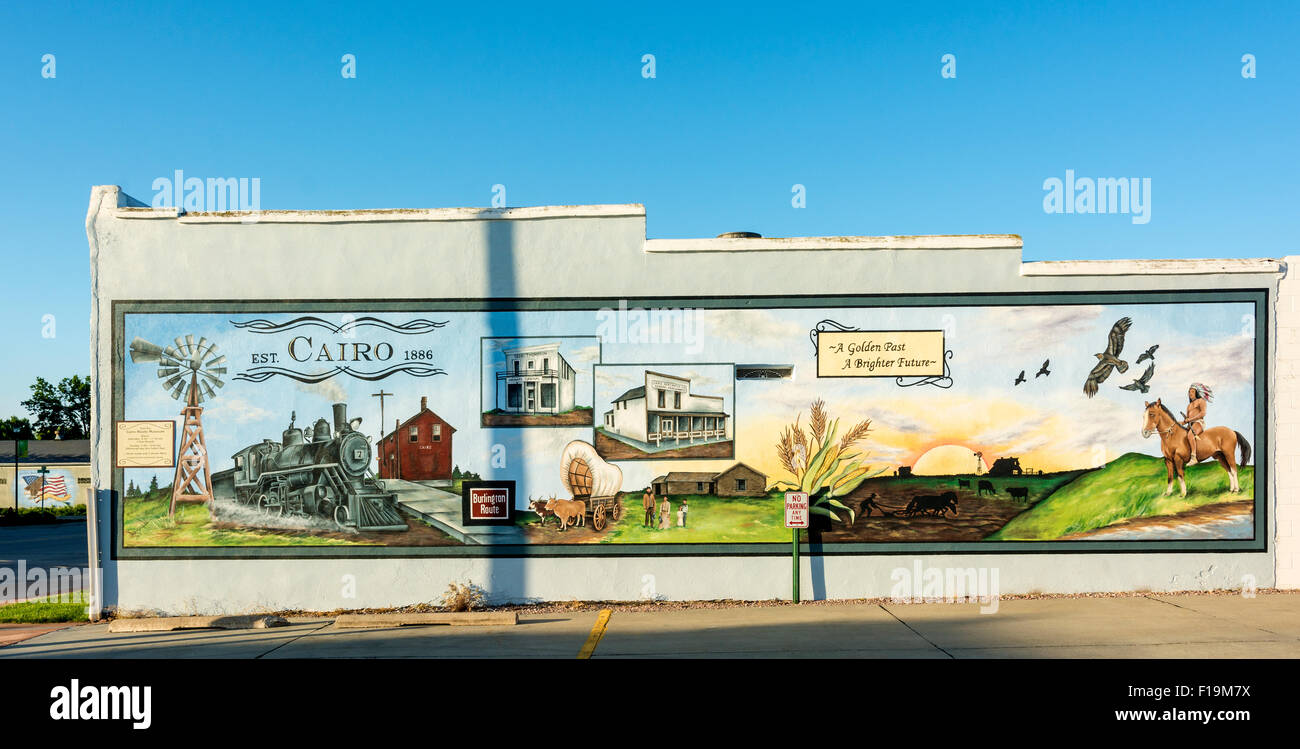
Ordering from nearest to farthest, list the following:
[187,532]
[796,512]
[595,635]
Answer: [595,635] → [796,512] → [187,532]

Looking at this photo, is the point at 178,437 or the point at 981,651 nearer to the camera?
the point at 981,651

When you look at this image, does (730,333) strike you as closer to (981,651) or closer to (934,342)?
(934,342)

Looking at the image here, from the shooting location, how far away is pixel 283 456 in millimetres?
11094

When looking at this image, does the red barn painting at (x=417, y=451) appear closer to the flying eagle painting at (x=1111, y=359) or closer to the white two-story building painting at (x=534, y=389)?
the white two-story building painting at (x=534, y=389)

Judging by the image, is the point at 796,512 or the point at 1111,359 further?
the point at 1111,359

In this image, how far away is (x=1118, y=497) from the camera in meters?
11.1

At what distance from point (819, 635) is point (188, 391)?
871cm

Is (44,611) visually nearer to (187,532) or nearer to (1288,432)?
(187,532)

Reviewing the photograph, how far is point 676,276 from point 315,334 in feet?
16.1

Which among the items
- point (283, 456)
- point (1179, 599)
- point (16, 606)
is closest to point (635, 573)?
point (283, 456)

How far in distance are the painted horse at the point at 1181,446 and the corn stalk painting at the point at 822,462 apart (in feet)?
12.2

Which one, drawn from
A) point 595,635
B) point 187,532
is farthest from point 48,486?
point 595,635

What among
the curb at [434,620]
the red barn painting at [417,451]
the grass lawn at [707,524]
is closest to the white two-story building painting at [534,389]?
the red barn painting at [417,451]
